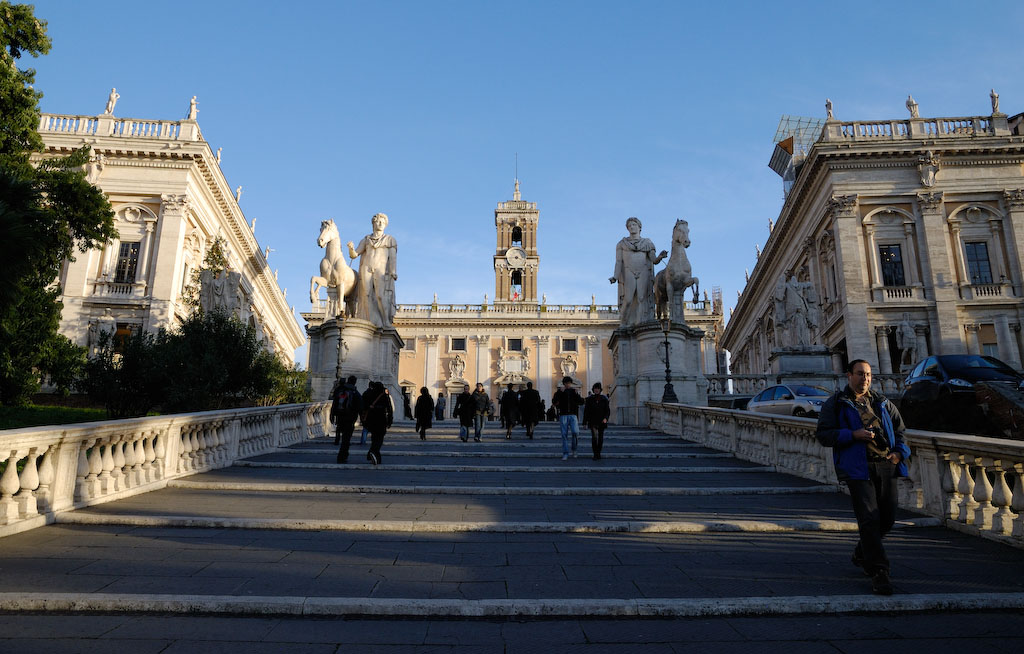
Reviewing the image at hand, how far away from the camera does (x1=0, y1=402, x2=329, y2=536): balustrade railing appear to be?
17.1 ft

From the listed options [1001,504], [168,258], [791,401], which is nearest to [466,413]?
[791,401]

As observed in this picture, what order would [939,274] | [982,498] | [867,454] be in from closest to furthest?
[867,454] → [982,498] → [939,274]

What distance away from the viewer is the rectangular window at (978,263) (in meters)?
28.5

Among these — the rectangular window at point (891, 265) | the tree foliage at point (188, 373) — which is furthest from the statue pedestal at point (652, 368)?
the rectangular window at point (891, 265)

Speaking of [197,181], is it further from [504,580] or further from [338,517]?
[504,580]

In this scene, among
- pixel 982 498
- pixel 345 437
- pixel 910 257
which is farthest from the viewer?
pixel 910 257

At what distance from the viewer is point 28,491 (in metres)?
5.29

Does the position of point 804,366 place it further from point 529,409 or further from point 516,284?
point 516,284

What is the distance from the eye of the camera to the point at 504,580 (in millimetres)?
3885

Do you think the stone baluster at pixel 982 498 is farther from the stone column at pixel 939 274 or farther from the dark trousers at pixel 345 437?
the stone column at pixel 939 274

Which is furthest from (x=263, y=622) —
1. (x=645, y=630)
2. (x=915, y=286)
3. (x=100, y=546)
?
(x=915, y=286)

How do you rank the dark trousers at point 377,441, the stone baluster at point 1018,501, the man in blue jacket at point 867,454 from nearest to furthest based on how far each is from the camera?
the man in blue jacket at point 867,454 → the stone baluster at point 1018,501 → the dark trousers at point 377,441

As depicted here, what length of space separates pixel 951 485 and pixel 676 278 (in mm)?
12207

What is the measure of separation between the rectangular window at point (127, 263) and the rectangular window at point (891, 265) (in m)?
39.4
